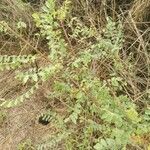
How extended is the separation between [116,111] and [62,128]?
840 mm

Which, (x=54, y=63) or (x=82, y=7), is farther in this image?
(x=82, y=7)

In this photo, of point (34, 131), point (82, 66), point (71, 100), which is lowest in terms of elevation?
point (34, 131)

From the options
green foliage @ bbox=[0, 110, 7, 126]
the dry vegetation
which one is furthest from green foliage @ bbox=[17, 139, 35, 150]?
green foliage @ bbox=[0, 110, 7, 126]

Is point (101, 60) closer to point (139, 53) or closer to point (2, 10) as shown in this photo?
point (139, 53)

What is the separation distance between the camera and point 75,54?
3002 mm

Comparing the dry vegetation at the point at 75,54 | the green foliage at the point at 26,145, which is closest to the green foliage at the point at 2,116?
the dry vegetation at the point at 75,54

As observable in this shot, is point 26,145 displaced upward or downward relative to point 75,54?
downward

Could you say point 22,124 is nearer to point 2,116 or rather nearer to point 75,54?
point 2,116

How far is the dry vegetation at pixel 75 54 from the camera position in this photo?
284cm

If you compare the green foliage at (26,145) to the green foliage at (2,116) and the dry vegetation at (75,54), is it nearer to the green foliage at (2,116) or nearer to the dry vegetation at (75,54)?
the dry vegetation at (75,54)

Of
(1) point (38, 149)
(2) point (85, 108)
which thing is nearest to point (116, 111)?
(2) point (85, 108)

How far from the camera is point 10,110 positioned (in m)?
3.32

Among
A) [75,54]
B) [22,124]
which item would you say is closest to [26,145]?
[22,124]

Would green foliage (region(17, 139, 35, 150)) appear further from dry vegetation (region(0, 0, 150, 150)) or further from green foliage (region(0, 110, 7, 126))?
green foliage (region(0, 110, 7, 126))
